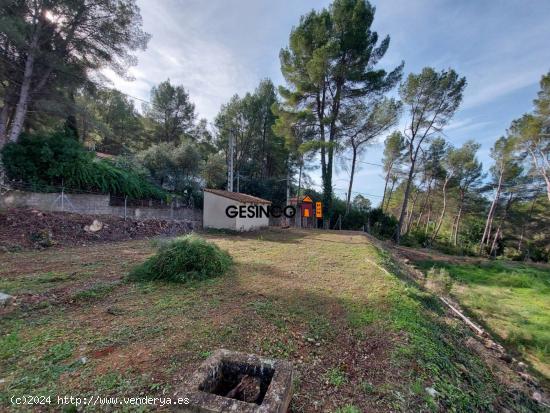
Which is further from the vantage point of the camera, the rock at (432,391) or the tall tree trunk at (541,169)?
the tall tree trunk at (541,169)

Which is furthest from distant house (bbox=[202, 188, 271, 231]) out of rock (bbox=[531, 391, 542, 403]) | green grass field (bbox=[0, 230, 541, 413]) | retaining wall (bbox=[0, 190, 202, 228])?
rock (bbox=[531, 391, 542, 403])

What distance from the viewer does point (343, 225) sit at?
18.8 metres

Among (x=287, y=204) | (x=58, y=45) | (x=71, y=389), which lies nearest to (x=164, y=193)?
(x=58, y=45)

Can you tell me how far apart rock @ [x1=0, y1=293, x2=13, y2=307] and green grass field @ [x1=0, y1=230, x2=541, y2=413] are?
0.53 feet

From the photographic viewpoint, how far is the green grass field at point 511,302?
4773 mm

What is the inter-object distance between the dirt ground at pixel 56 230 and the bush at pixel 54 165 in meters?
1.43

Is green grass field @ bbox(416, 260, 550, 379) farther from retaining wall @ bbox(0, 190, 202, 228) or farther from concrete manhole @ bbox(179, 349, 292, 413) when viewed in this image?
retaining wall @ bbox(0, 190, 202, 228)

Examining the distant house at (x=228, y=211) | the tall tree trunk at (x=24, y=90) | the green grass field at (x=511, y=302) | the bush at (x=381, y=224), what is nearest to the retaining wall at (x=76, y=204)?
the distant house at (x=228, y=211)

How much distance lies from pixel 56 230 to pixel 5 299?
17.5 ft

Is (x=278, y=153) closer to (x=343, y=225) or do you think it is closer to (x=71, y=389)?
(x=343, y=225)

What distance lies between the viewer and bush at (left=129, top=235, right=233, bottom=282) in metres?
4.40

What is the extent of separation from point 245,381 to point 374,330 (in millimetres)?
1903

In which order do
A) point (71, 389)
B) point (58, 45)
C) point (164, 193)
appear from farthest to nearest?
point (164, 193) < point (58, 45) < point (71, 389)

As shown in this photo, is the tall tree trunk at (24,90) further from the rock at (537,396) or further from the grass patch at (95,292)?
the rock at (537,396)
